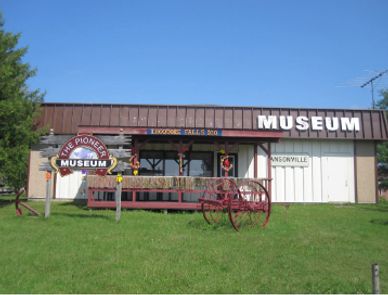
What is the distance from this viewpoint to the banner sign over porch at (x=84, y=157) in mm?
11336

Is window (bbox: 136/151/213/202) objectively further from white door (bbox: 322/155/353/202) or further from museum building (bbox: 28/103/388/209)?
white door (bbox: 322/155/353/202)

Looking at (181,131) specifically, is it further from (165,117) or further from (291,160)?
(291,160)

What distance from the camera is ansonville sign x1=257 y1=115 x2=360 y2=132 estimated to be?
722 inches

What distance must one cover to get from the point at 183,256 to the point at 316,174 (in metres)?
13.1

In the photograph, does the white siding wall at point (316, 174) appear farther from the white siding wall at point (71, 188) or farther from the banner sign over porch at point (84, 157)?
the banner sign over porch at point (84, 157)

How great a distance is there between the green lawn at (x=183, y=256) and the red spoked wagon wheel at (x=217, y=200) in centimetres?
51

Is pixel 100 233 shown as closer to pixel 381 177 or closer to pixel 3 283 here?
pixel 3 283

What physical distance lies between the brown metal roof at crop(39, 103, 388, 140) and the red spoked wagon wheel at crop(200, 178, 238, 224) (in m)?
4.68

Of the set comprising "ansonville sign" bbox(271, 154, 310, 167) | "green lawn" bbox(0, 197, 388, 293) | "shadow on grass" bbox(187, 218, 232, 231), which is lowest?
"green lawn" bbox(0, 197, 388, 293)

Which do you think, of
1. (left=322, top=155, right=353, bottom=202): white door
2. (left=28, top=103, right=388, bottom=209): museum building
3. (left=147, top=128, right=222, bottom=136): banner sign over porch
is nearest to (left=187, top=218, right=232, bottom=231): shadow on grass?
(left=147, top=128, right=222, bottom=136): banner sign over porch

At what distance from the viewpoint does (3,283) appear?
5285 millimetres

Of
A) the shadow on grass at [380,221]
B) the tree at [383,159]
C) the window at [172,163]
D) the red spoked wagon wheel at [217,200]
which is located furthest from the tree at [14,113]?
the tree at [383,159]

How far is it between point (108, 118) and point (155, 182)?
560 cm

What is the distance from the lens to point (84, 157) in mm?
11406
